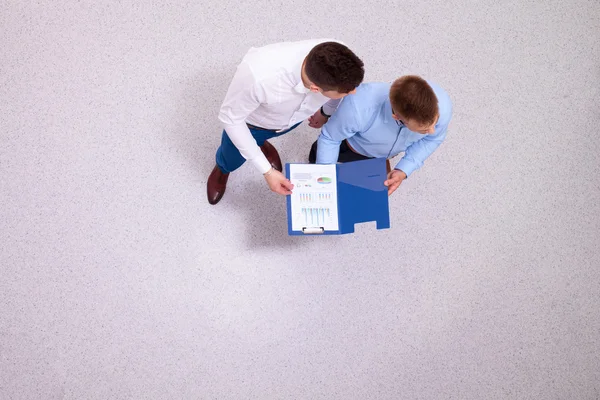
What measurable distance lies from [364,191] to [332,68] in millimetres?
510

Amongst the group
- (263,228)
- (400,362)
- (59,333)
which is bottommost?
(400,362)

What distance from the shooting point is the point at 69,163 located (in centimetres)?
195

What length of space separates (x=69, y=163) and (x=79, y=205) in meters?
0.18

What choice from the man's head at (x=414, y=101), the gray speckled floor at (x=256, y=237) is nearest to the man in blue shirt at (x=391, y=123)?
the man's head at (x=414, y=101)

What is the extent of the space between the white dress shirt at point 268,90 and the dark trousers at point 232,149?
0.45ft

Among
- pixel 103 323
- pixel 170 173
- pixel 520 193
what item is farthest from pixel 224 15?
pixel 520 193

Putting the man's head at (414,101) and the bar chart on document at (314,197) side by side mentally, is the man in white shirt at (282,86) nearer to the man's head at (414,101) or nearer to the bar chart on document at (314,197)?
the bar chart on document at (314,197)

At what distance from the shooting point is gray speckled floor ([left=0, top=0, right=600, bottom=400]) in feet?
6.09

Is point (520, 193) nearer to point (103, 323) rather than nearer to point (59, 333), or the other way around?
point (103, 323)

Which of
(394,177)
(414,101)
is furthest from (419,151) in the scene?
(414,101)

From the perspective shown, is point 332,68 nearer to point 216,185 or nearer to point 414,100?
point 414,100

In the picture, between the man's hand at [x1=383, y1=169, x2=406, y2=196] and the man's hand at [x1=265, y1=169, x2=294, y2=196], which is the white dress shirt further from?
the man's hand at [x1=383, y1=169, x2=406, y2=196]

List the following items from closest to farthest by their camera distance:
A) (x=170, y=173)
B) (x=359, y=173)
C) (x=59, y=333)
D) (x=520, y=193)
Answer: (x=359, y=173)
(x=59, y=333)
(x=170, y=173)
(x=520, y=193)

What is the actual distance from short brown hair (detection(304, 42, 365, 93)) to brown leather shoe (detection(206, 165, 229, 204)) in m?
0.78
